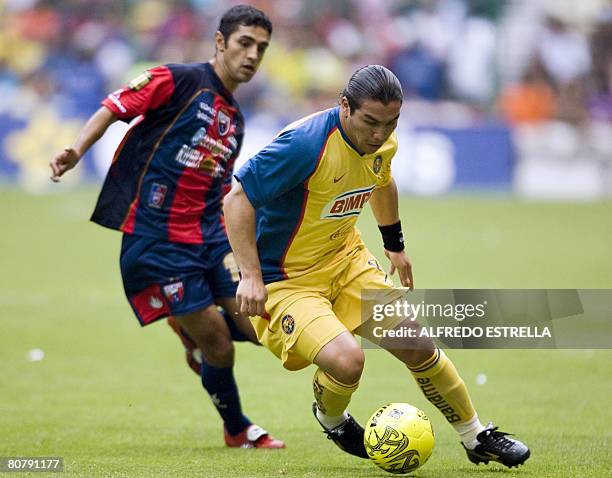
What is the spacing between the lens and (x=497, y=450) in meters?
6.00

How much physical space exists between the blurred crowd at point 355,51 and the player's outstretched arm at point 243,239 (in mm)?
19278

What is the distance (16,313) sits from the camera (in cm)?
1203

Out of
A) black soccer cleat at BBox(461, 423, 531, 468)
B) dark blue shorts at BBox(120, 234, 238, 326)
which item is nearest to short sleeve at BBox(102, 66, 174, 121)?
dark blue shorts at BBox(120, 234, 238, 326)

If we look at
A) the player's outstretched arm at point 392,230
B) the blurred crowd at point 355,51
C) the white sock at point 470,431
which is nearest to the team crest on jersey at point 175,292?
the player's outstretched arm at point 392,230

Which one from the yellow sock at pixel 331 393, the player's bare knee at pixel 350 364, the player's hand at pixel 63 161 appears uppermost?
the player's hand at pixel 63 161

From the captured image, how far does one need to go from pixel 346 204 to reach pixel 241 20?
176 centimetres

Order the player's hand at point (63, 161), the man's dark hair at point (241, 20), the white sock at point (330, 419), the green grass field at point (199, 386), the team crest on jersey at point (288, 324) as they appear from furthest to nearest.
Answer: the man's dark hair at point (241, 20) < the player's hand at point (63, 161) < the green grass field at point (199, 386) < the white sock at point (330, 419) < the team crest on jersey at point (288, 324)

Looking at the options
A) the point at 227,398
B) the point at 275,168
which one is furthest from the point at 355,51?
the point at 275,168

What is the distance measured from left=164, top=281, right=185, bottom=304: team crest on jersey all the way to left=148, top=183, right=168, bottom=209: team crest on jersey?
508mm

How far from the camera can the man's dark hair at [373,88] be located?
5.57 metres

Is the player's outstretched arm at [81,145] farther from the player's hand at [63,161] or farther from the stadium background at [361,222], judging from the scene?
the stadium background at [361,222]

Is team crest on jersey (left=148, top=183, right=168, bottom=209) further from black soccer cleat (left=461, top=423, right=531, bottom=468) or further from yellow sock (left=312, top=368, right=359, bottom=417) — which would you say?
black soccer cleat (left=461, top=423, right=531, bottom=468)

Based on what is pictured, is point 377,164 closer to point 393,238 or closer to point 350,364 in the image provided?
point 393,238

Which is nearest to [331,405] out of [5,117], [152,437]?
[152,437]
